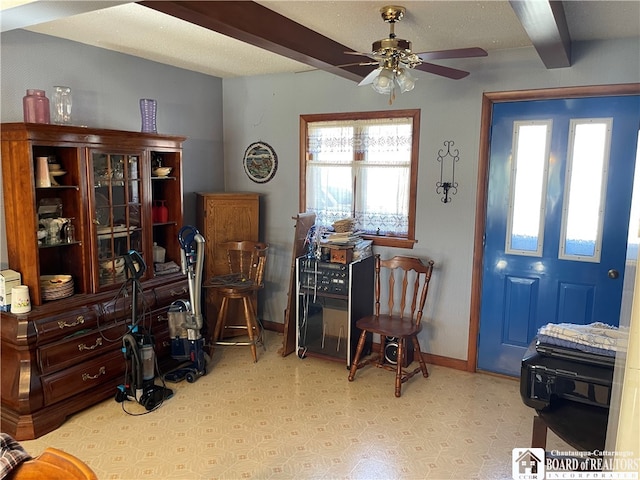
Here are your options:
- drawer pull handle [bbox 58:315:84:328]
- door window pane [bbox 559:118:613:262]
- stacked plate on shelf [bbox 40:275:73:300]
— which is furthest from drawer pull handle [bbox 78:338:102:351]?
door window pane [bbox 559:118:613:262]

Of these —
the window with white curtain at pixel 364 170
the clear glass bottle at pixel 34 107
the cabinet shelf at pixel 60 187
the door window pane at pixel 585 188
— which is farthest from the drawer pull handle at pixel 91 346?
the door window pane at pixel 585 188

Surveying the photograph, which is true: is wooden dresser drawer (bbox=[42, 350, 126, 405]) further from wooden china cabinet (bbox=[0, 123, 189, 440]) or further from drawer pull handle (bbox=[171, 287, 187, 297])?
drawer pull handle (bbox=[171, 287, 187, 297])

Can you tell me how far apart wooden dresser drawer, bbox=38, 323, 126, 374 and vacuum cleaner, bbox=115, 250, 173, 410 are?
0.43 feet

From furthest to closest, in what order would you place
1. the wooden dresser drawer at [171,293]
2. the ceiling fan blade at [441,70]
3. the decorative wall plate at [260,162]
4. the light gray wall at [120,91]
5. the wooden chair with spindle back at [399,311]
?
the decorative wall plate at [260,162], the wooden dresser drawer at [171,293], the wooden chair with spindle back at [399,311], the light gray wall at [120,91], the ceiling fan blade at [441,70]

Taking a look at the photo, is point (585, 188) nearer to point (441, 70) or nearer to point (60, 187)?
point (441, 70)

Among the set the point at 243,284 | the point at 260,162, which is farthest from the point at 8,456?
the point at 260,162

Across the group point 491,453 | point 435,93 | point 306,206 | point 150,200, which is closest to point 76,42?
point 150,200

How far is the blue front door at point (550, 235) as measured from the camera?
3094 millimetres

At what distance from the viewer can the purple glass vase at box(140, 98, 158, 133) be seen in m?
3.50

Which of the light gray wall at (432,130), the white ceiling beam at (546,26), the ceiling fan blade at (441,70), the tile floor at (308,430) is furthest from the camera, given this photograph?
the light gray wall at (432,130)

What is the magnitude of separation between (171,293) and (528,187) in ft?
8.80

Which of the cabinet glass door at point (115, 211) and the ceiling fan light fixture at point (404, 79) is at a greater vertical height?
the ceiling fan light fixture at point (404, 79)

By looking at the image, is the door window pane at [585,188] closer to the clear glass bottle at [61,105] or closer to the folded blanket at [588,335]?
the folded blanket at [588,335]

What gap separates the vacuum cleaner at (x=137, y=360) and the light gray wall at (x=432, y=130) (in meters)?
1.58
